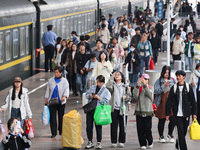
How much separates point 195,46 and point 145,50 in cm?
169

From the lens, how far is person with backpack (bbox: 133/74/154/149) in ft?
40.4

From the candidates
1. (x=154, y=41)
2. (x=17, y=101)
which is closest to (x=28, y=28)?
(x=154, y=41)

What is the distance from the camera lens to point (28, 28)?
23.5 meters

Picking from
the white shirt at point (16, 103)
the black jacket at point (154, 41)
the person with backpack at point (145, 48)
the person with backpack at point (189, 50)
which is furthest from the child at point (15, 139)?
the black jacket at point (154, 41)

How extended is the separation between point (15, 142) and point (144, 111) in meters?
3.23

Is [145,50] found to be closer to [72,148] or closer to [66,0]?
[66,0]

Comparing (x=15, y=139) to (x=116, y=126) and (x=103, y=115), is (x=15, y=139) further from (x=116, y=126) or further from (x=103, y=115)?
(x=116, y=126)

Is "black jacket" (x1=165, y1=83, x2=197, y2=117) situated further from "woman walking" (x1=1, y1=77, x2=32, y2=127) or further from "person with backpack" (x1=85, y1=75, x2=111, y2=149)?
"woman walking" (x1=1, y1=77, x2=32, y2=127)

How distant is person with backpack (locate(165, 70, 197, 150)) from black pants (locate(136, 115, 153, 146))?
790 mm

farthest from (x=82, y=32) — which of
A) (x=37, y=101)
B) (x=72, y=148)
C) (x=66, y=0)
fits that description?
(x=72, y=148)

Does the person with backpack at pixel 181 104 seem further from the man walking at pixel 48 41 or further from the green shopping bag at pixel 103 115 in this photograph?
the man walking at pixel 48 41

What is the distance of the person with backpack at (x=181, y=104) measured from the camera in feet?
38.0

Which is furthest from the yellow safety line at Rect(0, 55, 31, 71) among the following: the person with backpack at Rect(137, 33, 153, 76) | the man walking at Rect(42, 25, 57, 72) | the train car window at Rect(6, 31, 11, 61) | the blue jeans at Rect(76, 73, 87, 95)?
the person with backpack at Rect(137, 33, 153, 76)

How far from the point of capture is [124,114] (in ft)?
41.1
